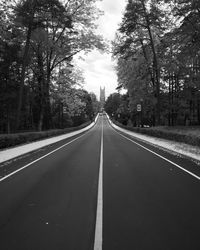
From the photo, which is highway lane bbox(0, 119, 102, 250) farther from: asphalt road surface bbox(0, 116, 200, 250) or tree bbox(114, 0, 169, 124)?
tree bbox(114, 0, 169, 124)

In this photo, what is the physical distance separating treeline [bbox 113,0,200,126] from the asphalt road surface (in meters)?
21.7

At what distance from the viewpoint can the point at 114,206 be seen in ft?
23.2

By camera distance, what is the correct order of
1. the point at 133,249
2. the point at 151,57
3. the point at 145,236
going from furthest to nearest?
the point at 151,57 < the point at 145,236 < the point at 133,249

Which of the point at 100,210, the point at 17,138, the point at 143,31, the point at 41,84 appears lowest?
the point at 100,210

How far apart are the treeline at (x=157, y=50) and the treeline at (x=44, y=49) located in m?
5.56

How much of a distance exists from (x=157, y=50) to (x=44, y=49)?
45.7 ft

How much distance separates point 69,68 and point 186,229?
4618 cm

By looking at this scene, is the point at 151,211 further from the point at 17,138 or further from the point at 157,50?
the point at 157,50

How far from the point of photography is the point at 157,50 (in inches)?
1528

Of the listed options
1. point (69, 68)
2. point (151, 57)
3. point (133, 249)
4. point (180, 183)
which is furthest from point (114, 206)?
point (69, 68)

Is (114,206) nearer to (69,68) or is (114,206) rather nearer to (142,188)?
(142,188)

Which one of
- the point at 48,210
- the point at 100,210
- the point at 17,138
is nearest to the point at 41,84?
the point at 17,138

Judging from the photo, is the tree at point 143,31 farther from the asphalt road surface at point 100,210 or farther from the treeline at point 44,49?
the asphalt road surface at point 100,210

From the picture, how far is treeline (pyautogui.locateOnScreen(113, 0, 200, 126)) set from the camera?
1182 inches
